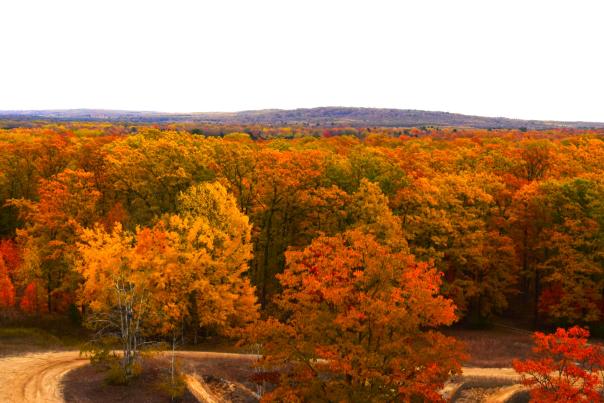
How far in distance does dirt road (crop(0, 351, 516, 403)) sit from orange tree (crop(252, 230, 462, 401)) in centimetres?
1158

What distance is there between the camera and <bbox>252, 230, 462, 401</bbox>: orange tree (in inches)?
976

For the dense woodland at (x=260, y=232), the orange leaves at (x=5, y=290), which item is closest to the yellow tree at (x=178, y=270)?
the dense woodland at (x=260, y=232)

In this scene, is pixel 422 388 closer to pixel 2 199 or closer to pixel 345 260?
pixel 345 260

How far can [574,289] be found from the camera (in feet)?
154

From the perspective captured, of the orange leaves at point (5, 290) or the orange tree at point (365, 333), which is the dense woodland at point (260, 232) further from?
the orange tree at point (365, 333)

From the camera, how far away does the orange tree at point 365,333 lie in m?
24.8

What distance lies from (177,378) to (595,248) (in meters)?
39.0

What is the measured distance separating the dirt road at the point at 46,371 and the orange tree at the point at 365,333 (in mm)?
11583

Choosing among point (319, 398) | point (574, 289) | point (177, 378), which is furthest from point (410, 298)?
point (574, 289)

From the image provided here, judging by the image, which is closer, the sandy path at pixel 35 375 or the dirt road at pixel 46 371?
the sandy path at pixel 35 375

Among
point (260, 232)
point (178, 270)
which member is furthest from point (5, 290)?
point (260, 232)

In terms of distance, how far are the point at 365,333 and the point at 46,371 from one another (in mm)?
21265

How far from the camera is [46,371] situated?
33.8 metres

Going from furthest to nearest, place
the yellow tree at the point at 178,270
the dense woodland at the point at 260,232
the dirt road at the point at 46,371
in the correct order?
the dense woodland at the point at 260,232
the yellow tree at the point at 178,270
the dirt road at the point at 46,371
